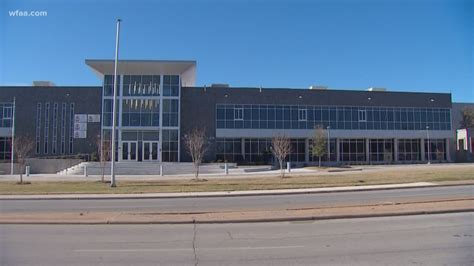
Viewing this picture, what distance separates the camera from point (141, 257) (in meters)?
7.98

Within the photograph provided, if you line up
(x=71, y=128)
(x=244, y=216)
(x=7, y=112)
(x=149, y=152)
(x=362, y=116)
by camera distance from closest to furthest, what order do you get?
(x=244, y=216) → (x=149, y=152) → (x=71, y=128) → (x=7, y=112) → (x=362, y=116)

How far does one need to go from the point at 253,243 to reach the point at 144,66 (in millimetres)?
43709

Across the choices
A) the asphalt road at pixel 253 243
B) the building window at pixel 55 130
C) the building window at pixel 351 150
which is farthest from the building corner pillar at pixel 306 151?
the asphalt road at pixel 253 243

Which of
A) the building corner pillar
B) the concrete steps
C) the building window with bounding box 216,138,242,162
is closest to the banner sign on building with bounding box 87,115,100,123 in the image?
the concrete steps

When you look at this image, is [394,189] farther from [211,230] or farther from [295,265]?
[295,265]

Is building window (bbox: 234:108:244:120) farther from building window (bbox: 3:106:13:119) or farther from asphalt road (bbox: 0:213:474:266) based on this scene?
asphalt road (bbox: 0:213:474:266)

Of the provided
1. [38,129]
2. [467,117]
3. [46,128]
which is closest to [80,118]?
[46,128]

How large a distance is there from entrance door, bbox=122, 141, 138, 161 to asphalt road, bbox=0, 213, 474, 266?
39612 millimetres

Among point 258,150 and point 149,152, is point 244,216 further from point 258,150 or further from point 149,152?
point 258,150

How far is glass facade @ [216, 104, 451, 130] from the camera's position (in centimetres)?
5462

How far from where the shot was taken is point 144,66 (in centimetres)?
5041

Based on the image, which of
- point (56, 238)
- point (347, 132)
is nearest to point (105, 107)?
point (347, 132)

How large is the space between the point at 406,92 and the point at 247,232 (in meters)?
53.1

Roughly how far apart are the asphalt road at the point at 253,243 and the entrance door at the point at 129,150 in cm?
3961
